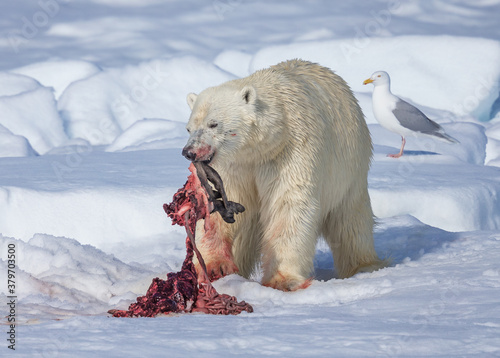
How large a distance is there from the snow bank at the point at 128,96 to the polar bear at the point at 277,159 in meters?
12.7

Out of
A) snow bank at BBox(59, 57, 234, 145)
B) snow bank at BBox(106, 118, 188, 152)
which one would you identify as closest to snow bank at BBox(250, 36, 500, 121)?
snow bank at BBox(59, 57, 234, 145)

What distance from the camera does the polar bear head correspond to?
306 cm

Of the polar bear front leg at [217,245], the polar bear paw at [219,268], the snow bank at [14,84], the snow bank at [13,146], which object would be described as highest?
the snow bank at [14,84]

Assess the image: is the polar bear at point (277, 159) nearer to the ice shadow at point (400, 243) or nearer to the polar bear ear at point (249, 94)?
the polar bear ear at point (249, 94)

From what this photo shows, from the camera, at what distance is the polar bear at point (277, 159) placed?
3.15 meters

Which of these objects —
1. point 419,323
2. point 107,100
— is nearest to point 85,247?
point 419,323

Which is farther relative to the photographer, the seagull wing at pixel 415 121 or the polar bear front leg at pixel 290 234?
the seagull wing at pixel 415 121

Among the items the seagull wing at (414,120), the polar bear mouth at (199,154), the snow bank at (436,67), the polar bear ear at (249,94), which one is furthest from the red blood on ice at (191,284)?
the snow bank at (436,67)

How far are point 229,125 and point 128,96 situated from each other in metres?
14.8

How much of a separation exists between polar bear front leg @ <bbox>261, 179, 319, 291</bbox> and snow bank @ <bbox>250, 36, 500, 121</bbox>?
12667mm

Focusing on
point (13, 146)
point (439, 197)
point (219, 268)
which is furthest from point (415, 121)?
point (13, 146)

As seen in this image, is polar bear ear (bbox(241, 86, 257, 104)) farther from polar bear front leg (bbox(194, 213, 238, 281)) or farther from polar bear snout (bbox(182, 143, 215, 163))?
polar bear front leg (bbox(194, 213, 238, 281))

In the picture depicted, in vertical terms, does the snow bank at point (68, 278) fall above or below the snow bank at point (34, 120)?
below

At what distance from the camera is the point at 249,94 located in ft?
10.4
